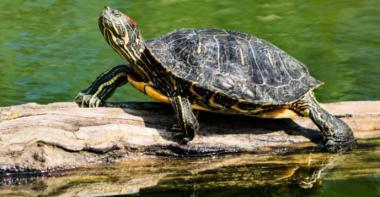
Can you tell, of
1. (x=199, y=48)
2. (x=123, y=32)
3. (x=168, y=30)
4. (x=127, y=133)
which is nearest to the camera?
(x=127, y=133)

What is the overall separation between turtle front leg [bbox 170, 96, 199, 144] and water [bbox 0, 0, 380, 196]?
2589 mm

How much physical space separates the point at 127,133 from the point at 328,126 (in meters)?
1.38

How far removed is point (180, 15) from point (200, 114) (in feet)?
16.6

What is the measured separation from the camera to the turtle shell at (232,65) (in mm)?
4664

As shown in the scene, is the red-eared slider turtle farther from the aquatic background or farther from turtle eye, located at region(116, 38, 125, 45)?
the aquatic background

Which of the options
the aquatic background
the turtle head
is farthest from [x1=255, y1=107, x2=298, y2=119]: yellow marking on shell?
the aquatic background

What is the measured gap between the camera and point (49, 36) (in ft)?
30.3

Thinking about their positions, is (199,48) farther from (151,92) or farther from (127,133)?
(127,133)

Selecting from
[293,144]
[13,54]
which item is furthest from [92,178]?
[13,54]

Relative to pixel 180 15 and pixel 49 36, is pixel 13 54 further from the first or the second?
pixel 180 15

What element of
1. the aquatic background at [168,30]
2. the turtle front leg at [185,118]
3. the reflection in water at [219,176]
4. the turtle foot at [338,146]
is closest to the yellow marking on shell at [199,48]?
the turtle front leg at [185,118]

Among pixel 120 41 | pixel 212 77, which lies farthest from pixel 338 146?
pixel 120 41

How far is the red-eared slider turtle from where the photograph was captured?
4.66m

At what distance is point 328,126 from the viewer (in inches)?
189
